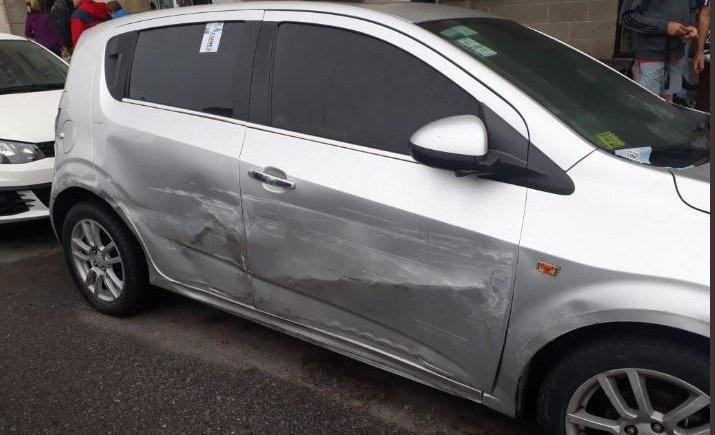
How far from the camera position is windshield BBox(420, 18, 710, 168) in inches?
88.6

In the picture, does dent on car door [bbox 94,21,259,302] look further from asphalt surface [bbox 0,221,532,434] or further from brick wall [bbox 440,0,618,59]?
brick wall [bbox 440,0,618,59]

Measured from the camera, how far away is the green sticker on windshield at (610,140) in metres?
2.17

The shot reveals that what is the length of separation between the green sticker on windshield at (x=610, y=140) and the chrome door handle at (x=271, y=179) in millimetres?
1174

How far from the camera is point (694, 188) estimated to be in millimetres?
1928

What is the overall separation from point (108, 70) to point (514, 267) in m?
2.43

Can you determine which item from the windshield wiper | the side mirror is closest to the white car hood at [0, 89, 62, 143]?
the windshield wiper

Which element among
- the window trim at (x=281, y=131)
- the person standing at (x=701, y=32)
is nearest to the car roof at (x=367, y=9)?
the window trim at (x=281, y=131)

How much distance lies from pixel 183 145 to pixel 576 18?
6814mm

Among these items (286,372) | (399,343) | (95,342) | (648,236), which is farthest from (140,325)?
(648,236)

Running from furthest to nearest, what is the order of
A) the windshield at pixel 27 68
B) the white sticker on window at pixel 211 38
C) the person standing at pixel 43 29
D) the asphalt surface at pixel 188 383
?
the person standing at pixel 43 29 < the windshield at pixel 27 68 < the white sticker on window at pixel 211 38 < the asphalt surface at pixel 188 383

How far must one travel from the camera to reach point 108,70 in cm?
335

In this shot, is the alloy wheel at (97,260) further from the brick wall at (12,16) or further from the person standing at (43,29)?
the brick wall at (12,16)

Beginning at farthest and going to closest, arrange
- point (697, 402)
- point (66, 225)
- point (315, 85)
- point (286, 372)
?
point (66, 225), point (286, 372), point (315, 85), point (697, 402)

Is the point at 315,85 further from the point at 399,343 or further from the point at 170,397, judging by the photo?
the point at 170,397
